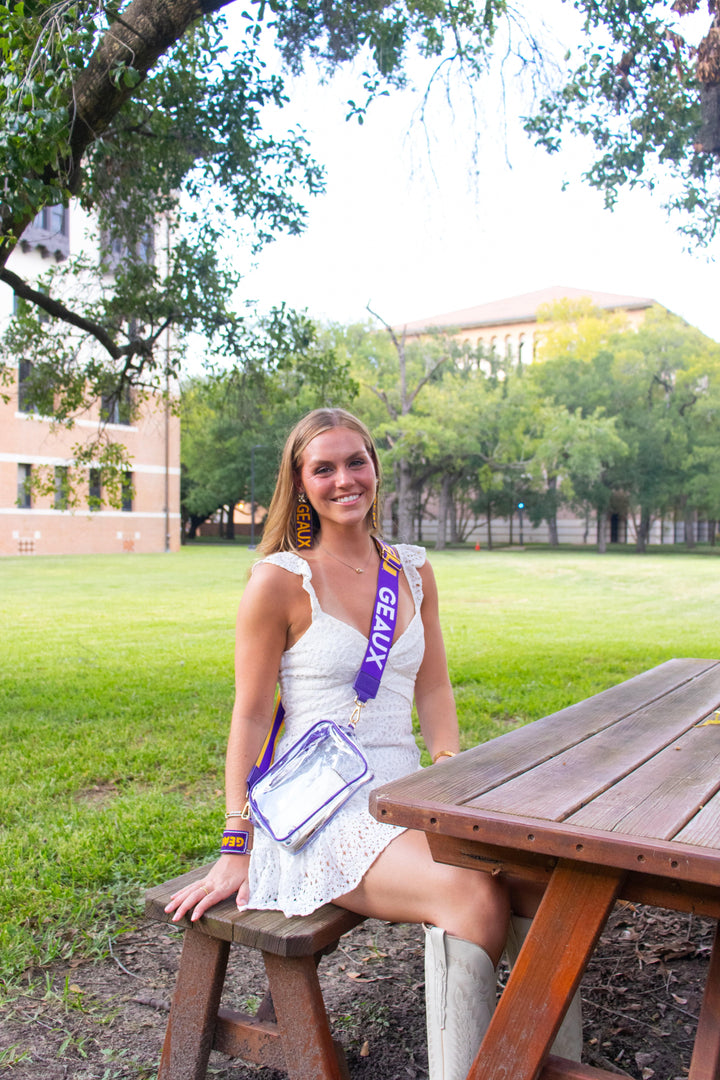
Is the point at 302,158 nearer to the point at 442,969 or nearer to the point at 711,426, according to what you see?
the point at 442,969

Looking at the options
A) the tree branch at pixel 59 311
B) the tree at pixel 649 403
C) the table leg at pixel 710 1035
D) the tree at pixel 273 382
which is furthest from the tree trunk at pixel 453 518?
the table leg at pixel 710 1035

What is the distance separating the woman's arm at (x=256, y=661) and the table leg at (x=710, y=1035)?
Answer: 1.06m

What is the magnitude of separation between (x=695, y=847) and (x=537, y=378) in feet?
168

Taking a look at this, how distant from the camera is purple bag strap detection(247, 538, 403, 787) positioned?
236 cm

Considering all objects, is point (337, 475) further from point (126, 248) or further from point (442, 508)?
point (442, 508)

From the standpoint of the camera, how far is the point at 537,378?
51.1 metres

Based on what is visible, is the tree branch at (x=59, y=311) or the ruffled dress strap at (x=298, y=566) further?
the tree branch at (x=59, y=311)

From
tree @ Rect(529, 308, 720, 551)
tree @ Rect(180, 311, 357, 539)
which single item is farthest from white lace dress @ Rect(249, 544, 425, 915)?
tree @ Rect(529, 308, 720, 551)

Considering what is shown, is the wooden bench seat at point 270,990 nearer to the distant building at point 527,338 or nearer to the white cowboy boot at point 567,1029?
the white cowboy boot at point 567,1029

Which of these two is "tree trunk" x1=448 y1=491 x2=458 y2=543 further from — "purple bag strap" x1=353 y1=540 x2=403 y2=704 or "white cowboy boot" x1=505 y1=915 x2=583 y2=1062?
"white cowboy boot" x1=505 y1=915 x2=583 y2=1062

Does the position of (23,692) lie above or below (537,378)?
below

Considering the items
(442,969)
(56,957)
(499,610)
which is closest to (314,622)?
(442,969)

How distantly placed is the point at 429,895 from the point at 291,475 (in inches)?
46.9

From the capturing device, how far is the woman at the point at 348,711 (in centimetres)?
191
